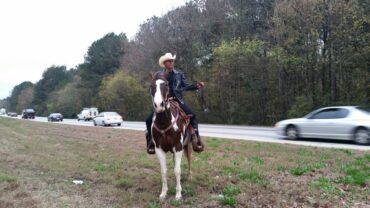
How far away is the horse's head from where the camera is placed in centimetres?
639

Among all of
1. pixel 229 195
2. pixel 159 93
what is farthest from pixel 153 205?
pixel 159 93

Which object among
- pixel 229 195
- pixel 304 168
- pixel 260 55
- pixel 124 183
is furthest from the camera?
pixel 260 55

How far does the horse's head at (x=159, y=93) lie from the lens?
6.39 meters

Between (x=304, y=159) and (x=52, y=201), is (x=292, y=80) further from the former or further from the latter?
(x=52, y=201)

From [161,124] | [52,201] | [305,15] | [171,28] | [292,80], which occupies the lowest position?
[52,201]

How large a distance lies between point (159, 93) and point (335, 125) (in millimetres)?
12392

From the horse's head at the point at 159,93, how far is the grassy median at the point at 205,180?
1.85m

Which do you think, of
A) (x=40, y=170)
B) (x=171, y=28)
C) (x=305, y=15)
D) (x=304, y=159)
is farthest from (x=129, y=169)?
(x=171, y=28)

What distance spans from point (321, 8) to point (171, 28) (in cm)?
2188

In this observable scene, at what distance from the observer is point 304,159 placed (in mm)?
11180

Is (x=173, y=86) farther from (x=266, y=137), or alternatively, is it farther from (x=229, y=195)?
(x=266, y=137)

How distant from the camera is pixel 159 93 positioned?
648 centimetres

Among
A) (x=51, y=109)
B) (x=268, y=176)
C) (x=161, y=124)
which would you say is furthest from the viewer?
(x=51, y=109)

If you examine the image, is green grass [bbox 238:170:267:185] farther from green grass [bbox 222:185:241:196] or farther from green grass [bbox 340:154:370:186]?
green grass [bbox 340:154:370:186]
